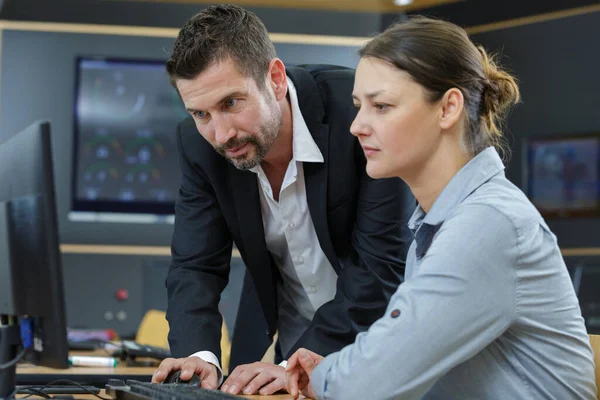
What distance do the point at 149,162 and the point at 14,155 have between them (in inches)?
145

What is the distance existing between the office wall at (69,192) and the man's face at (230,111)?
3.10 meters

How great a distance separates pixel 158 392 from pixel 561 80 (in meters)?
5.15

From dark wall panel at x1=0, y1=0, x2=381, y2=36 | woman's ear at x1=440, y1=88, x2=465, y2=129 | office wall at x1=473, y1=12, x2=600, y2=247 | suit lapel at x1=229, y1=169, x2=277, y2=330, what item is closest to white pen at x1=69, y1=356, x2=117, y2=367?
suit lapel at x1=229, y1=169, x2=277, y2=330

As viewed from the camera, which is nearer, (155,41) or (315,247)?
(315,247)

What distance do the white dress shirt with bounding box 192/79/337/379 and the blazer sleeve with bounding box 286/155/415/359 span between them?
13 centimetres

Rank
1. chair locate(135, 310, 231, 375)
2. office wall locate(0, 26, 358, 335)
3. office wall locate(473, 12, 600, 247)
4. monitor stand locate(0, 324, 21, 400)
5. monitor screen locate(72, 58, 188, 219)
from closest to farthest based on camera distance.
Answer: monitor stand locate(0, 324, 21, 400)
chair locate(135, 310, 231, 375)
office wall locate(0, 26, 358, 335)
monitor screen locate(72, 58, 188, 219)
office wall locate(473, 12, 600, 247)

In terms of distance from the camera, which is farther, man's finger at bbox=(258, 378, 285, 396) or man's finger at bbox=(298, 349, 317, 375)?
man's finger at bbox=(258, 378, 285, 396)

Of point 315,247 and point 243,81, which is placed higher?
point 243,81

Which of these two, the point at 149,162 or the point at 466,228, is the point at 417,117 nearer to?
the point at 466,228

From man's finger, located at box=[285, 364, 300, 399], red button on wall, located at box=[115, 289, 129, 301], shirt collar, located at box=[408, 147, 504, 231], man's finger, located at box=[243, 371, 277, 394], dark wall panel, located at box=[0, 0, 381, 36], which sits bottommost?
red button on wall, located at box=[115, 289, 129, 301]

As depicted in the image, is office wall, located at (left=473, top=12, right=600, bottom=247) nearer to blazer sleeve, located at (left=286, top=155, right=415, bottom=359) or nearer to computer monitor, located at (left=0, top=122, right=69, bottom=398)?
blazer sleeve, located at (left=286, top=155, right=415, bottom=359)

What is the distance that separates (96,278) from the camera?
508 centimetres

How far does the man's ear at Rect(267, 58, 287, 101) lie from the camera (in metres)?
2.12

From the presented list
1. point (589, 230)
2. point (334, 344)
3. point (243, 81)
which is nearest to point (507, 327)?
point (334, 344)
